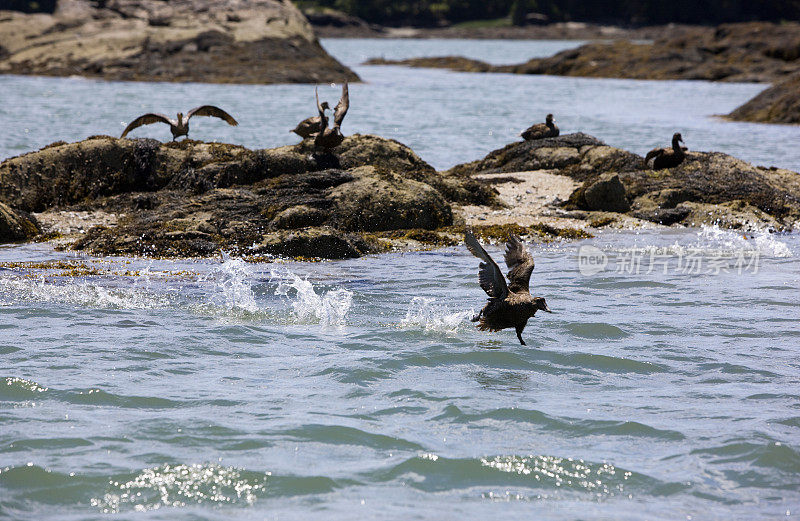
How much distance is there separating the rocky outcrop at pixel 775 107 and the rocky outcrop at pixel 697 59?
16.7 m

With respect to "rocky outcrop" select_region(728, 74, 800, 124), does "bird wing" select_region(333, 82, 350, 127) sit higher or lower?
lower

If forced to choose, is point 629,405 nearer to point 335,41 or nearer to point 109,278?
point 109,278

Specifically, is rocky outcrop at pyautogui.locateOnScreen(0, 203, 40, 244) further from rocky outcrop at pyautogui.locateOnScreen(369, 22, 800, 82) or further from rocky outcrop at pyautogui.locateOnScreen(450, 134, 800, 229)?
rocky outcrop at pyautogui.locateOnScreen(369, 22, 800, 82)

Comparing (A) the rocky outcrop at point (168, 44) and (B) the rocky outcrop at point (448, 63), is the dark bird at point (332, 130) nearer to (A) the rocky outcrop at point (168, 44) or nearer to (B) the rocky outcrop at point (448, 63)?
(A) the rocky outcrop at point (168, 44)

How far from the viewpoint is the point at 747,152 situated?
24.5 metres

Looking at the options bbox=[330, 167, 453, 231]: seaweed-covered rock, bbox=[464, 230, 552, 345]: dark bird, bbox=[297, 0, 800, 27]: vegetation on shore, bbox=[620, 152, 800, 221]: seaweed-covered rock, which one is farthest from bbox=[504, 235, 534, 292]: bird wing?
bbox=[297, 0, 800, 27]: vegetation on shore

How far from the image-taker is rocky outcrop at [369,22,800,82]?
52438 mm

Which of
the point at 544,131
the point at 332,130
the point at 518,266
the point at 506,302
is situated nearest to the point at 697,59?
the point at 544,131

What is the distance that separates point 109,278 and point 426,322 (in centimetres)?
407

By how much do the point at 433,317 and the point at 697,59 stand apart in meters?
51.2

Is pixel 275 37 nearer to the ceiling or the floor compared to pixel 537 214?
nearer to the ceiling

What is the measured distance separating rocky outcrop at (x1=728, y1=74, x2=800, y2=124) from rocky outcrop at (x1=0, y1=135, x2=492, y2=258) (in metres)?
19.6

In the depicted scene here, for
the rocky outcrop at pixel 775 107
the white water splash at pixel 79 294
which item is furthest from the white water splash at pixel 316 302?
the rocky outcrop at pixel 775 107

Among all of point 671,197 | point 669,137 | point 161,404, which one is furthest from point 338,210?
point 669,137
